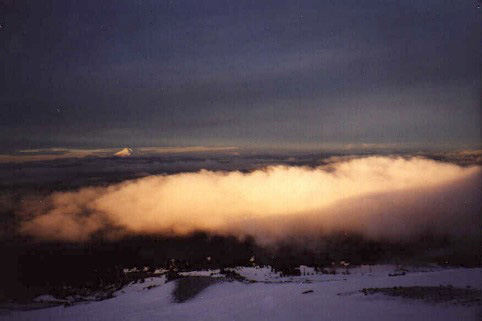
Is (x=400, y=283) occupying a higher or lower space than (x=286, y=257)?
higher

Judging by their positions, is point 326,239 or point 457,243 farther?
point 326,239

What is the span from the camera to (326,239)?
650 feet

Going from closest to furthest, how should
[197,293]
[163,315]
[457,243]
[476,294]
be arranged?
[476,294] < [163,315] < [197,293] < [457,243]

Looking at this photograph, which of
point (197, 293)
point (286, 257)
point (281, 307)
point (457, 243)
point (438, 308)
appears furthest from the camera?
point (457, 243)

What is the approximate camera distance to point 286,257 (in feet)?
520

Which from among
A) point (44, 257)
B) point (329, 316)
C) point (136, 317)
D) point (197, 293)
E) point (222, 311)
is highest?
point (329, 316)

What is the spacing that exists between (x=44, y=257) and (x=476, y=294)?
231149 mm

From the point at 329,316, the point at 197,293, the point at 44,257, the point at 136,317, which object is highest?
the point at 329,316

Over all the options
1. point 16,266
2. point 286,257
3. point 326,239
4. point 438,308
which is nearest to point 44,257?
point 16,266

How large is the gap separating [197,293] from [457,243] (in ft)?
593

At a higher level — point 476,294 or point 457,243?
point 476,294

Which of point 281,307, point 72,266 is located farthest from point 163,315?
point 72,266

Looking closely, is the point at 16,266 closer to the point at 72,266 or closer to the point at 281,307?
the point at 72,266

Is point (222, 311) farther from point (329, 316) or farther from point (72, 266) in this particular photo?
point (72, 266)
